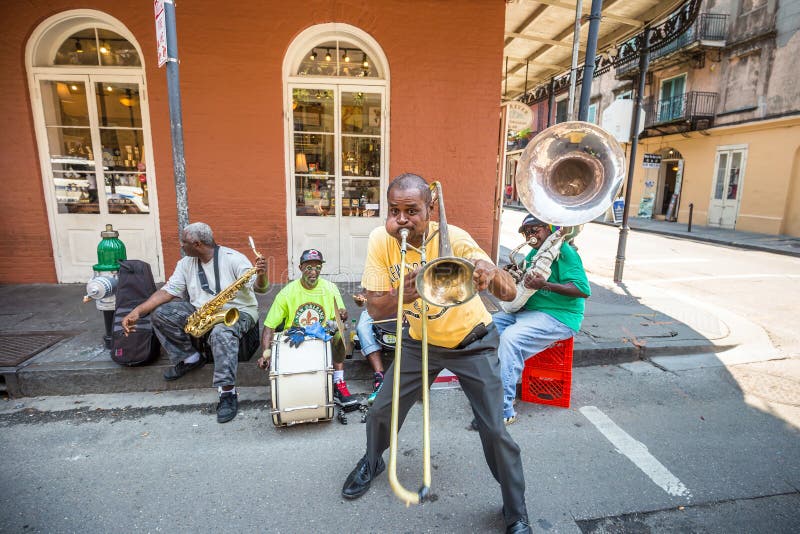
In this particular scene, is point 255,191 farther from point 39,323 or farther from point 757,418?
point 757,418

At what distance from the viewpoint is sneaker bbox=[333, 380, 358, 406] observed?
3738mm

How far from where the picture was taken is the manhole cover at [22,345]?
4147 mm

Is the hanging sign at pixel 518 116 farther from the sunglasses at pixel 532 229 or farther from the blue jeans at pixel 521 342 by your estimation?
the blue jeans at pixel 521 342

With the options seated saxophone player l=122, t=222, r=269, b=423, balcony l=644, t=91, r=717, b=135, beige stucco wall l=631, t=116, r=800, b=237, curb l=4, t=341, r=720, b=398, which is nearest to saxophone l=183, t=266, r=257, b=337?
seated saxophone player l=122, t=222, r=269, b=423

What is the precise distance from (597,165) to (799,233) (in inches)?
703

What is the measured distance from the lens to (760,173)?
54.2 ft

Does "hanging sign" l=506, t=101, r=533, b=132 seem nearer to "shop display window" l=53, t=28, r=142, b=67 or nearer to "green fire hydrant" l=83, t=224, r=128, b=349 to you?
"shop display window" l=53, t=28, r=142, b=67

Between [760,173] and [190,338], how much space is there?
21.1 metres

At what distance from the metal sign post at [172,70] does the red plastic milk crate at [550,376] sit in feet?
11.9

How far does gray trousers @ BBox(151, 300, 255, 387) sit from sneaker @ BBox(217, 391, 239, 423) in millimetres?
111

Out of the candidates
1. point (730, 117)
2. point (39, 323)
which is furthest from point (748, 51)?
point (39, 323)

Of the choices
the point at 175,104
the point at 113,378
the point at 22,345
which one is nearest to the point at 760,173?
the point at 175,104

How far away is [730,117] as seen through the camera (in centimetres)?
1802

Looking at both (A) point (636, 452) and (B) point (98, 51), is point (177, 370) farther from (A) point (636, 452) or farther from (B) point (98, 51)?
(B) point (98, 51)
